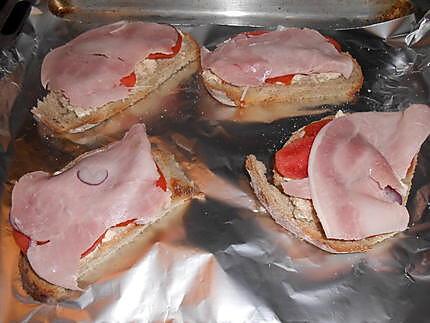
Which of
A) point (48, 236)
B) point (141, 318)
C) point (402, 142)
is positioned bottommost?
point (141, 318)

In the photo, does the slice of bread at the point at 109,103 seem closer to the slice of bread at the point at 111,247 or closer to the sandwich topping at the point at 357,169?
the slice of bread at the point at 111,247

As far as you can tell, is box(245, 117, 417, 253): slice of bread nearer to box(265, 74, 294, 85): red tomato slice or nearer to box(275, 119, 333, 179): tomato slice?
box(275, 119, 333, 179): tomato slice

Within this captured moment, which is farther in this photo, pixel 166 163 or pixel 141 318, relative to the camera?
pixel 166 163

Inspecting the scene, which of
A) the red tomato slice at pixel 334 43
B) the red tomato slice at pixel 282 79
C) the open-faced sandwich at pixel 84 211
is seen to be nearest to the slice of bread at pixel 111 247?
the open-faced sandwich at pixel 84 211

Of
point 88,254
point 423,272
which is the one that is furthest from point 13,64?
point 423,272

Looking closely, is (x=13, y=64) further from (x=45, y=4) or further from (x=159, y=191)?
(x=159, y=191)

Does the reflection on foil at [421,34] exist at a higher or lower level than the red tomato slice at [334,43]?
lower

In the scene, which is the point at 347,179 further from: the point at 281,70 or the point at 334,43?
the point at 334,43
